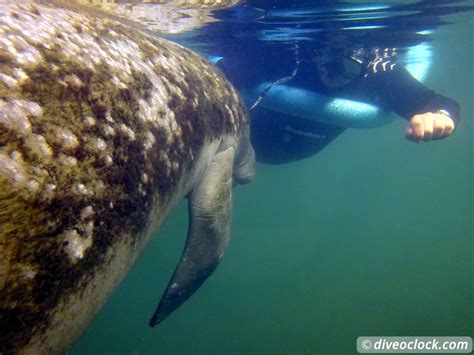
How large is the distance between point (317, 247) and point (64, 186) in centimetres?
2984

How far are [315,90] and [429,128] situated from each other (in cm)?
274

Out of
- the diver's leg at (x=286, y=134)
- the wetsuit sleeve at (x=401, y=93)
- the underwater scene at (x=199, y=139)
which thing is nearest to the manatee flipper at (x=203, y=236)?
the underwater scene at (x=199, y=139)

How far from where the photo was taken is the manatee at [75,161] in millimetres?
1477


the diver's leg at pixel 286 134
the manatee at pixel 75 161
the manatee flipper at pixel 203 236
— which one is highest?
the manatee at pixel 75 161

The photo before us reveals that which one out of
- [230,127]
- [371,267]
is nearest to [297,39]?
[230,127]

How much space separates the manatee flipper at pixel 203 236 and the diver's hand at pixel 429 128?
2.60 meters

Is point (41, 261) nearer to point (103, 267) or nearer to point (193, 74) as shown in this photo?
point (103, 267)

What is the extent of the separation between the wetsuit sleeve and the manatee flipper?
11.9 feet

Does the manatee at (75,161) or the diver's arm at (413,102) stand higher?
the manatee at (75,161)

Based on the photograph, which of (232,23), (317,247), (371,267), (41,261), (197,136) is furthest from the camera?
(317,247)

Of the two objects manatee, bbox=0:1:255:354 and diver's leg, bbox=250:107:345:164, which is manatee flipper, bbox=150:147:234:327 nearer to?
manatee, bbox=0:1:255:354

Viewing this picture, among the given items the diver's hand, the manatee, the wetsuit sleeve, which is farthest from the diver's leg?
the manatee

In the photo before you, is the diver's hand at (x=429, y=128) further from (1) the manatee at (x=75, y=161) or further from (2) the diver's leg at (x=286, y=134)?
(1) the manatee at (x=75, y=161)

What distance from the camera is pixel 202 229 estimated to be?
3826 mm
